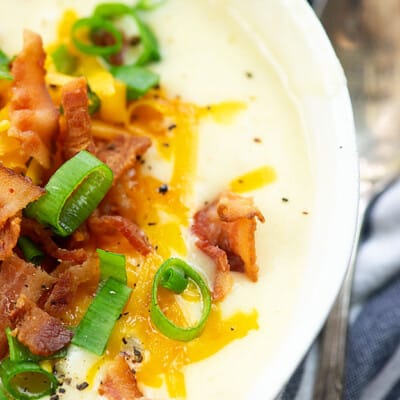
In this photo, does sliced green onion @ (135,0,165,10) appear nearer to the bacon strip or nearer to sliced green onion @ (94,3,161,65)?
sliced green onion @ (94,3,161,65)

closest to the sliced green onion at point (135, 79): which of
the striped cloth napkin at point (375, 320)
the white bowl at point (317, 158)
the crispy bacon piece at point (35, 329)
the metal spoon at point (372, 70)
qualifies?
the white bowl at point (317, 158)

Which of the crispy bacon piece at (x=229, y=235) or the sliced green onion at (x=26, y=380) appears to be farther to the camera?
the crispy bacon piece at (x=229, y=235)

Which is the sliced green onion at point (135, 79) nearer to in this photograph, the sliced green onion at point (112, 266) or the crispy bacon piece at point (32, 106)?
the crispy bacon piece at point (32, 106)

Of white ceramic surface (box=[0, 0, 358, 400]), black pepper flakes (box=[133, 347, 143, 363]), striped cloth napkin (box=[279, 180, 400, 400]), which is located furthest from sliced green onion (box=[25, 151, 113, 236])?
striped cloth napkin (box=[279, 180, 400, 400])

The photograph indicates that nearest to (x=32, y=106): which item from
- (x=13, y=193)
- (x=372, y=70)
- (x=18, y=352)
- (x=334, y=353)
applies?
(x=13, y=193)

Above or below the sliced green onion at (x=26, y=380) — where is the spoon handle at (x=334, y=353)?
below

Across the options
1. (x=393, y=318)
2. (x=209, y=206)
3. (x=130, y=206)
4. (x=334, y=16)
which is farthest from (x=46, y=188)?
(x=334, y=16)

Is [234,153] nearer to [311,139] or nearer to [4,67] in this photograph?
[311,139]

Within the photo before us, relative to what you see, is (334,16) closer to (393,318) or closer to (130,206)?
(393,318)

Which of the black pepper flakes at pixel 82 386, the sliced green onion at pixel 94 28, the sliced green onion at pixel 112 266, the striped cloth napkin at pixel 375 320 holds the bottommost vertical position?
the striped cloth napkin at pixel 375 320
